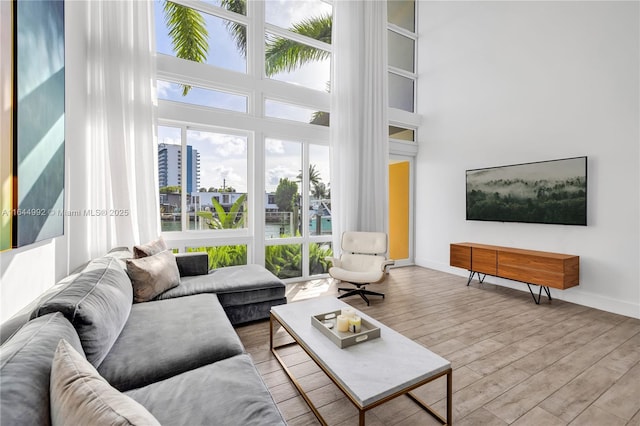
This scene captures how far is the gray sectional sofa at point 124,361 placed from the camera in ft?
2.53

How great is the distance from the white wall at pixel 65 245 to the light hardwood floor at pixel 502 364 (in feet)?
4.89

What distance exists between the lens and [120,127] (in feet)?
10.3

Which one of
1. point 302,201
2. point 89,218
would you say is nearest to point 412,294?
point 302,201

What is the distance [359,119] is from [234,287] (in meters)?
3.31

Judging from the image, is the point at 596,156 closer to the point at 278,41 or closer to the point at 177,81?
the point at 278,41

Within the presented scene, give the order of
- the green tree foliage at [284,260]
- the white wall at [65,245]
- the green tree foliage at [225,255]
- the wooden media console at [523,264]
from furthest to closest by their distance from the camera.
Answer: the green tree foliage at [284,260] → the green tree foliage at [225,255] → the wooden media console at [523,264] → the white wall at [65,245]

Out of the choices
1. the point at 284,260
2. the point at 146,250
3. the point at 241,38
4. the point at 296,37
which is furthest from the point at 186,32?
the point at 284,260

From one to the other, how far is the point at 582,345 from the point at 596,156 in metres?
2.18

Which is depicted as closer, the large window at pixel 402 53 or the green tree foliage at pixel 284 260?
the green tree foliage at pixel 284 260

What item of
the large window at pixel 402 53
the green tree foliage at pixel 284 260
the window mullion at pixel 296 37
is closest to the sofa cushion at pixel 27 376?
the green tree foliage at pixel 284 260

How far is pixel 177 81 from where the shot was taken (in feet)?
12.1

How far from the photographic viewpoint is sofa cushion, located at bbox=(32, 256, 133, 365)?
4.33 feet

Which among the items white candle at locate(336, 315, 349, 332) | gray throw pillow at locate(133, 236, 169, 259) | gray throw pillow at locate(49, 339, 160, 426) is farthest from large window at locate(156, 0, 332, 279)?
gray throw pillow at locate(49, 339, 160, 426)

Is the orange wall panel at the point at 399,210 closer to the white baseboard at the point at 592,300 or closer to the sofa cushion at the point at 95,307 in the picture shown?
the white baseboard at the point at 592,300
